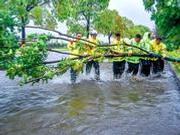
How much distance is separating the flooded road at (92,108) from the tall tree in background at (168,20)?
241cm

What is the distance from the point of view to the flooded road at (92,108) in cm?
961

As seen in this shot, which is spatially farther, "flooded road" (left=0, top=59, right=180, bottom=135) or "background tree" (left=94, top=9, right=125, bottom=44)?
"background tree" (left=94, top=9, right=125, bottom=44)

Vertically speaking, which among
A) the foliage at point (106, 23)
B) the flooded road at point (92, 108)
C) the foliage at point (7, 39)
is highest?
the foliage at point (106, 23)

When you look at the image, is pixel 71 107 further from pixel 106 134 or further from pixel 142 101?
pixel 106 134

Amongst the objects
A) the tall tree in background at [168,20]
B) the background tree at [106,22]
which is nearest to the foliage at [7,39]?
the tall tree in background at [168,20]

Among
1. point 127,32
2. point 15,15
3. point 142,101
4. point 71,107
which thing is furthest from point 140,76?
point 127,32

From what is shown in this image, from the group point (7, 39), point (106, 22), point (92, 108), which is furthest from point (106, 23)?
point (7, 39)

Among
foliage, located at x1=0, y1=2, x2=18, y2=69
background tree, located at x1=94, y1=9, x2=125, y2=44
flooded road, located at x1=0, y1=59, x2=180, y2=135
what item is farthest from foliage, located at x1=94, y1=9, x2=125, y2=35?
foliage, located at x1=0, y1=2, x2=18, y2=69

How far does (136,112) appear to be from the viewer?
37.0 ft

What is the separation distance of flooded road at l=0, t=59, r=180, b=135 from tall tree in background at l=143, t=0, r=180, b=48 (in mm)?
2410

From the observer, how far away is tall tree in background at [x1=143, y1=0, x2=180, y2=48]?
6.90 meters

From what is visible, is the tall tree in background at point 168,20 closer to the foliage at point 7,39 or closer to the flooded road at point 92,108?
the flooded road at point 92,108

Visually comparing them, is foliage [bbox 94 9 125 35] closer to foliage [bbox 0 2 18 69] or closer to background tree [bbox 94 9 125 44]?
background tree [bbox 94 9 125 44]

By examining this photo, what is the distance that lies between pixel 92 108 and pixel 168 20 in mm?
5146
